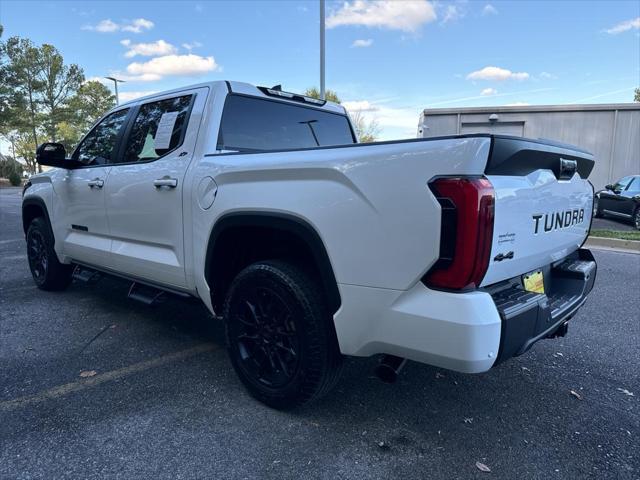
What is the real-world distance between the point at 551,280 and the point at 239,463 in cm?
201

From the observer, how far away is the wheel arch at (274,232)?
7.55 ft

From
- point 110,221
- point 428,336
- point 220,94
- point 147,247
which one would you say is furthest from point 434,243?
point 110,221

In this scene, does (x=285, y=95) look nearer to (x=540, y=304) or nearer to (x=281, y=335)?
(x=281, y=335)

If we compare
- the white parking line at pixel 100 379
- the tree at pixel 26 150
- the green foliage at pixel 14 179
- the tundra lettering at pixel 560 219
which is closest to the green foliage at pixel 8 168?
the green foliage at pixel 14 179

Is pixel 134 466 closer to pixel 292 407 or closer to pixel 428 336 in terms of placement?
pixel 292 407

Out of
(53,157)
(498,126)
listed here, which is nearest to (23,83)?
(498,126)

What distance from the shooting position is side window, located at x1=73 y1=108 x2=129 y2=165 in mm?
4027

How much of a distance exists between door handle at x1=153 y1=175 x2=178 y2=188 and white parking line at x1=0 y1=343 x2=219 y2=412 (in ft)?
4.15

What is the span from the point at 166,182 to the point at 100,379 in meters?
1.37

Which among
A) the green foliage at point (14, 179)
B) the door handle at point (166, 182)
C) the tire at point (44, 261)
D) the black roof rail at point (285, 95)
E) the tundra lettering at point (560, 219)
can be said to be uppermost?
the black roof rail at point (285, 95)

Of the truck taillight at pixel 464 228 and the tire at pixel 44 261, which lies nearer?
the truck taillight at pixel 464 228

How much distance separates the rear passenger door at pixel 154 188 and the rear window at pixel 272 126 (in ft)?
0.71

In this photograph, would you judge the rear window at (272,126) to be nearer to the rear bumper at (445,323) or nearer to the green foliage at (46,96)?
the rear bumper at (445,323)

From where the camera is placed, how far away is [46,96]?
136 ft
